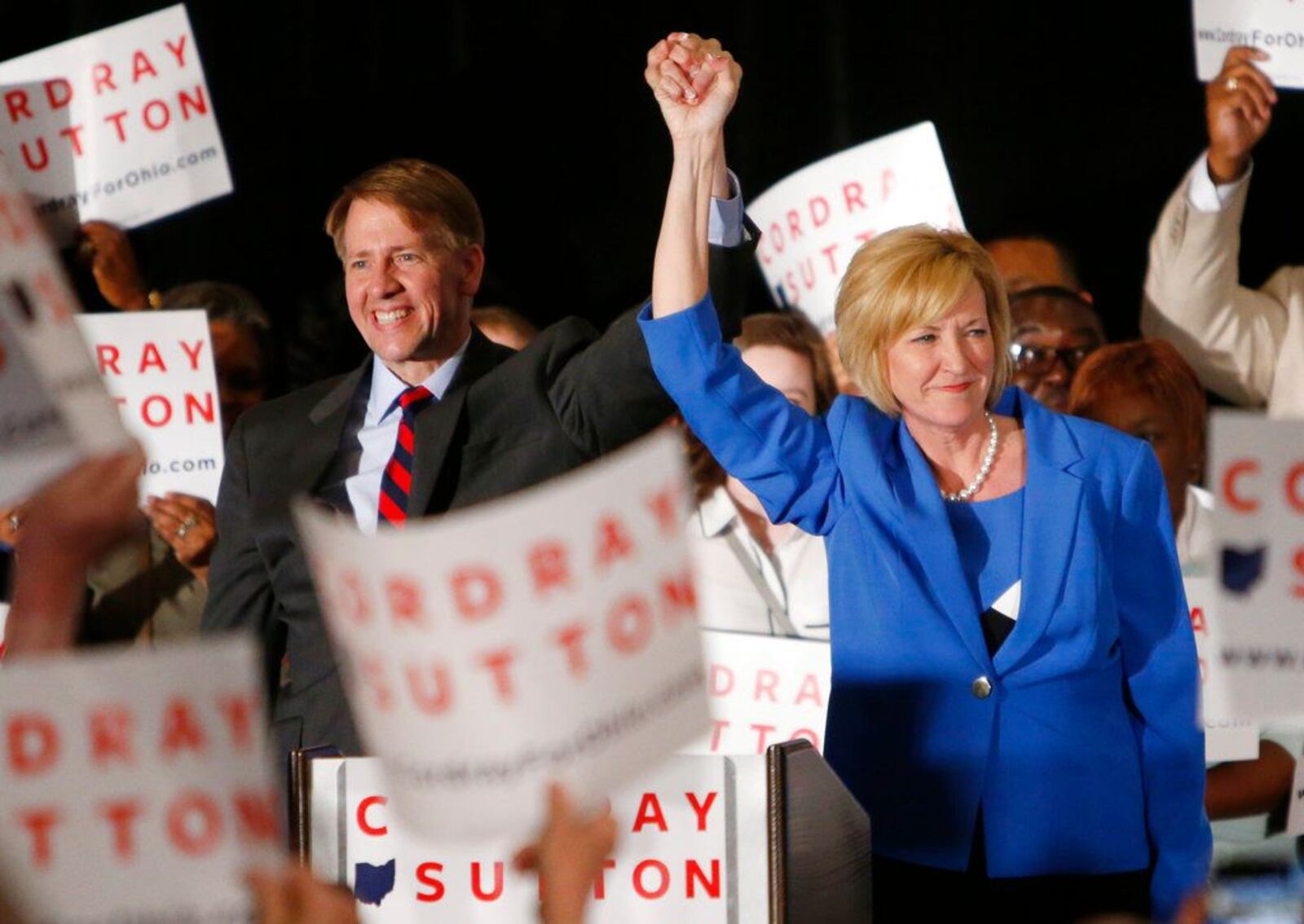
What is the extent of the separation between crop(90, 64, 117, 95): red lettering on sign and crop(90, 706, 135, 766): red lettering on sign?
2.89 metres

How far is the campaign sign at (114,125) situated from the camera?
400 cm

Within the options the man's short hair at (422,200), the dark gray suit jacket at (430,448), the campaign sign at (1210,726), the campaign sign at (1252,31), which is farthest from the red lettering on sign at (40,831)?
the campaign sign at (1252,31)

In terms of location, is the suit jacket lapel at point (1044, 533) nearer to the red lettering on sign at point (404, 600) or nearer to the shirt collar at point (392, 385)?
the shirt collar at point (392, 385)

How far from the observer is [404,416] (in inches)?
104

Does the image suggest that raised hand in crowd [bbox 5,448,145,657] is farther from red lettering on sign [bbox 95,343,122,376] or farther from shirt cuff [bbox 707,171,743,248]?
red lettering on sign [bbox 95,343,122,376]

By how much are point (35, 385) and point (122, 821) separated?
38 cm

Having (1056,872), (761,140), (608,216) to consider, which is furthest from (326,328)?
(1056,872)

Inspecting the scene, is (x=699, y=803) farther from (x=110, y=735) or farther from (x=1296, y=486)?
(x=110, y=735)

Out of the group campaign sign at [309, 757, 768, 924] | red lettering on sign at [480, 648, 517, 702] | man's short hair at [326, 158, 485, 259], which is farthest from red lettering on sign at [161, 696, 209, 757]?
man's short hair at [326, 158, 485, 259]

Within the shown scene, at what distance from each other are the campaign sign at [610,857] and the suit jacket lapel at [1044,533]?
0.38 m

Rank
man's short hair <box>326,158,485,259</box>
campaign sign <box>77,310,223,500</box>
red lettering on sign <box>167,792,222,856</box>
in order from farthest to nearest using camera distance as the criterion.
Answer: campaign sign <box>77,310,223,500</box>
man's short hair <box>326,158,485,259</box>
red lettering on sign <box>167,792,222,856</box>

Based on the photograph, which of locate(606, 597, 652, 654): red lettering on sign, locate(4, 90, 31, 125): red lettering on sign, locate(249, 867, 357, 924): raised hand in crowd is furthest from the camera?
locate(4, 90, 31, 125): red lettering on sign

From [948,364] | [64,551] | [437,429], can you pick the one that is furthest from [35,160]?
[64,551]

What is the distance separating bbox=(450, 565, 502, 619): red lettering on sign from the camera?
145cm
